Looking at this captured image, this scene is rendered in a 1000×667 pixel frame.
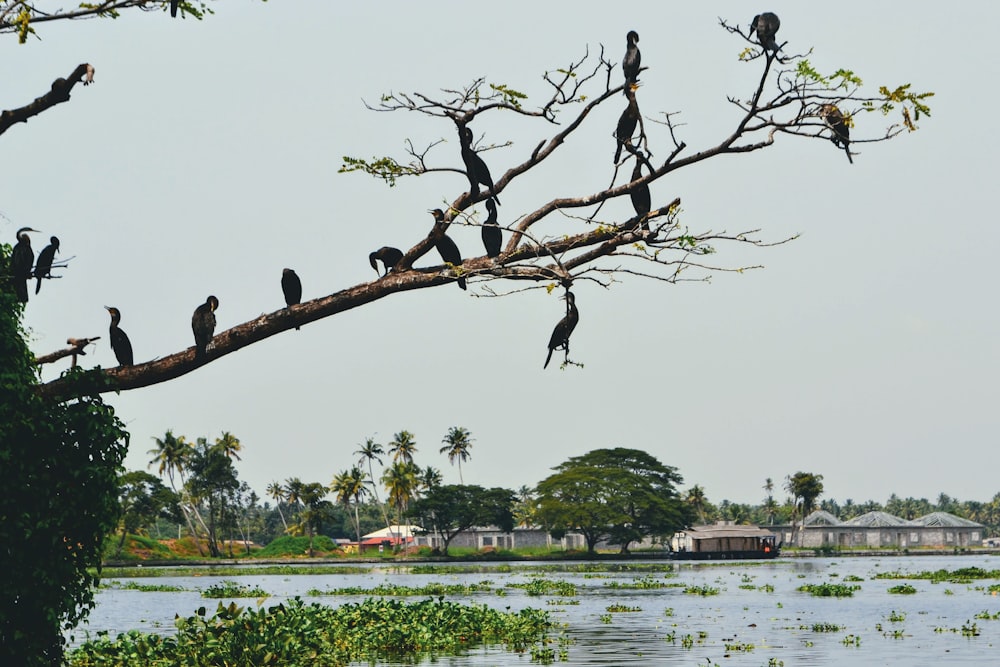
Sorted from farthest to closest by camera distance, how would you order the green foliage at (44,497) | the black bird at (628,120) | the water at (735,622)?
the water at (735,622) < the black bird at (628,120) < the green foliage at (44,497)

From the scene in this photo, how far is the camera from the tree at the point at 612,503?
111062 millimetres

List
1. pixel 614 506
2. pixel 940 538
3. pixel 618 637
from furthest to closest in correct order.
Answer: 1. pixel 940 538
2. pixel 614 506
3. pixel 618 637

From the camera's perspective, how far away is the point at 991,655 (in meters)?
24.9

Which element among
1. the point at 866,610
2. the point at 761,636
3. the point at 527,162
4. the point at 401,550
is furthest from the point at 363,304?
the point at 401,550

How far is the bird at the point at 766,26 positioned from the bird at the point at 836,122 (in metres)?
0.92

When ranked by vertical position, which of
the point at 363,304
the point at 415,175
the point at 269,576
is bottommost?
the point at 269,576

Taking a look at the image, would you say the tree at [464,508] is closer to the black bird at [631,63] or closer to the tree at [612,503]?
the tree at [612,503]

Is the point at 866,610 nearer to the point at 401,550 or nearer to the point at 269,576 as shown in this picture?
the point at 269,576

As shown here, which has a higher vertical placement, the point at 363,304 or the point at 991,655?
the point at 363,304

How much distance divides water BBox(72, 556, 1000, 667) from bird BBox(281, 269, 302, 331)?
359 inches

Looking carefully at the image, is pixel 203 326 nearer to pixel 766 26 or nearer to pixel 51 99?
pixel 51 99

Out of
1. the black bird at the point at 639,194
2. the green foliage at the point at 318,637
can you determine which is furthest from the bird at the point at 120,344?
the black bird at the point at 639,194

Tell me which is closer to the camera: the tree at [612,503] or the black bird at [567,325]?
the black bird at [567,325]

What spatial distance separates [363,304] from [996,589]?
4493 centimetres
